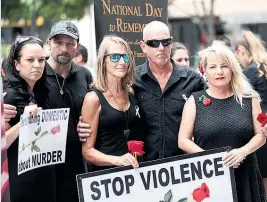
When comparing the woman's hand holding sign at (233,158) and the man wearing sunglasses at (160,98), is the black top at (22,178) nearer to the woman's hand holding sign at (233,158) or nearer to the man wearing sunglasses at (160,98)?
the man wearing sunglasses at (160,98)

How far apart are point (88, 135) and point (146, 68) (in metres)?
0.87

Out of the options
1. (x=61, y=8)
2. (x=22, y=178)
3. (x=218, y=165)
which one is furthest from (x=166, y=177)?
(x=61, y=8)

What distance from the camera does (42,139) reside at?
5.47 m

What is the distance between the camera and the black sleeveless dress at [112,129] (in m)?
5.48

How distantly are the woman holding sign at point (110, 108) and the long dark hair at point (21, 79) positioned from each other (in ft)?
1.26

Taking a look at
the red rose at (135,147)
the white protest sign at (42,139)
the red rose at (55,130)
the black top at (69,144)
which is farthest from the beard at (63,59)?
the red rose at (135,147)

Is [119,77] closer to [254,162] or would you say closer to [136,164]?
[136,164]

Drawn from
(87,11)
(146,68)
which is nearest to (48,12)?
(87,11)

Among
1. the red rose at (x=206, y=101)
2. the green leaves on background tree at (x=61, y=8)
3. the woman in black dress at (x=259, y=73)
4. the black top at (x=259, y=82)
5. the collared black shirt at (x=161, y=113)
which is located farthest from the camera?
the green leaves on background tree at (x=61, y=8)

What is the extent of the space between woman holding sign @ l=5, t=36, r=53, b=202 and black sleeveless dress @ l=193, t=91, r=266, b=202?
1257mm

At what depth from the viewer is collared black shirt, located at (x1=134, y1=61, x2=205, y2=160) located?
5758 millimetres

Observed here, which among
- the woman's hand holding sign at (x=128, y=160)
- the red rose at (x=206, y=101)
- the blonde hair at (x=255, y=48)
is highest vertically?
the blonde hair at (x=255, y=48)

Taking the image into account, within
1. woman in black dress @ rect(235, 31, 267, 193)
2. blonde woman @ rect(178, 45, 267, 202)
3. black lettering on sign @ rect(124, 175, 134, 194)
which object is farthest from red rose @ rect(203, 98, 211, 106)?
woman in black dress @ rect(235, 31, 267, 193)

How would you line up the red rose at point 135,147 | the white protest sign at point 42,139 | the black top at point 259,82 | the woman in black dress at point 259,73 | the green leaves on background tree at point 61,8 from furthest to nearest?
the green leaves on background tree at point 61,8, the black top at point 259,82, the woman in black dress at point 259,73, the white protest sign at point 42,139, the red rose at point 135,147
